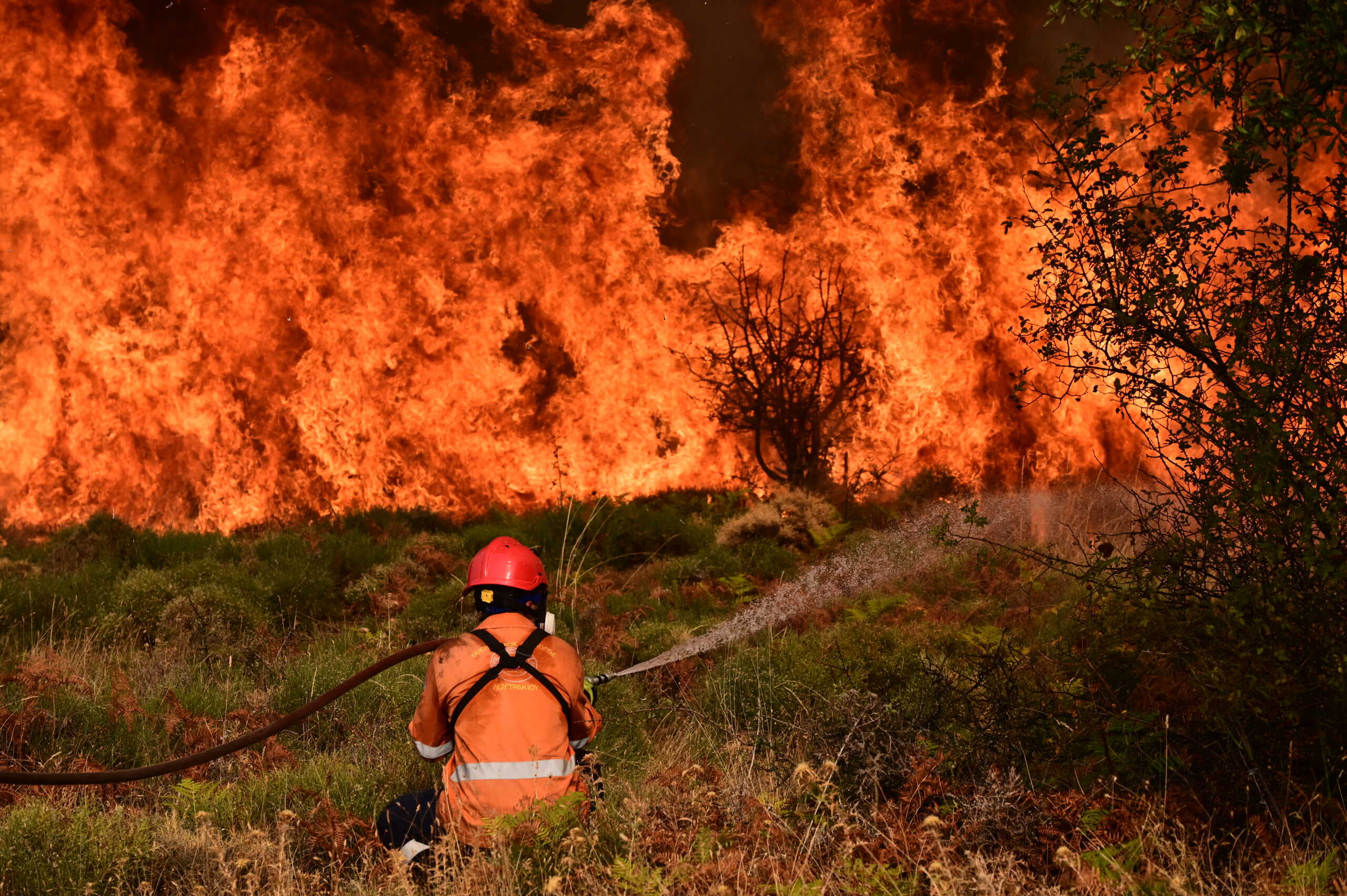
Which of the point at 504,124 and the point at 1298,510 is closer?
the point at 1298,510

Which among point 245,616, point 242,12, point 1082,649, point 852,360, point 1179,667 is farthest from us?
point 242,12

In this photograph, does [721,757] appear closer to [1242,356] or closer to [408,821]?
[408,821]

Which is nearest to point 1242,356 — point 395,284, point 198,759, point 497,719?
point 497,719

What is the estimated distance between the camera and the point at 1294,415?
4047mm

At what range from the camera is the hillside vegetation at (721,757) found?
3.54m

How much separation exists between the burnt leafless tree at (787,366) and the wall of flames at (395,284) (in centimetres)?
34

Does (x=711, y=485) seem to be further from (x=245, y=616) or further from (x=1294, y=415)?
(x=1294, y=415)

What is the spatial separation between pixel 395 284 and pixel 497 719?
12.3 m

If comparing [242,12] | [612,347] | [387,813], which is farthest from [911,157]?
[387,813]

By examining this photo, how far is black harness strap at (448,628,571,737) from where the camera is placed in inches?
148

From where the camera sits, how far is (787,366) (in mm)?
14000

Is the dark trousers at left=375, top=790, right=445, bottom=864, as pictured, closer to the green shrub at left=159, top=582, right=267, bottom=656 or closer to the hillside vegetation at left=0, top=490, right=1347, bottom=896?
the hillside vegetation at left=0, top=490, right=1347, bottom=896

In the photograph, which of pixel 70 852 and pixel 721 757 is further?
pixel 721 757

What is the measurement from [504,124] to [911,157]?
582cm
